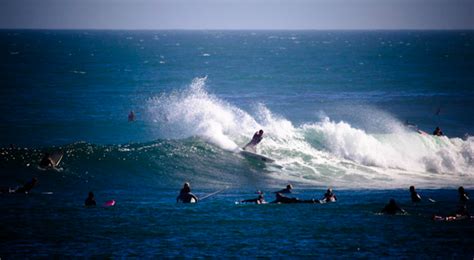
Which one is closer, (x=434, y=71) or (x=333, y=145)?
(x=333, y=145)

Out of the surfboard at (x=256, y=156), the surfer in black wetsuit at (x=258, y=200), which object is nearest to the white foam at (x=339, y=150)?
the surfboard at (x=256, y=156)

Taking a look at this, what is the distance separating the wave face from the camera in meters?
30.4

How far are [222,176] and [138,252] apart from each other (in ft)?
39.9

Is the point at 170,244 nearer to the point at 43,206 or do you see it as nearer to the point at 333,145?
the point at 43,206

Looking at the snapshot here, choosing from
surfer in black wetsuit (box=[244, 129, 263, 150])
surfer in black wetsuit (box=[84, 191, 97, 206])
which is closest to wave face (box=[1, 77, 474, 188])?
surfer in black wetsuit (box=[244, 129, 263, 150])

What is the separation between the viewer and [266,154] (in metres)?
34.9

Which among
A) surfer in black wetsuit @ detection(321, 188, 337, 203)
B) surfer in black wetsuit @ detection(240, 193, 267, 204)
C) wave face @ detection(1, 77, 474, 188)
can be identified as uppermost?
wave face @ detection(1, 77, 474, 188)

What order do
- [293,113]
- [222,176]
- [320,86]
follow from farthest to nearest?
1. [320,86]
2. [293,113]
3. [222,176]

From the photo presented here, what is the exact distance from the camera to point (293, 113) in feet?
189

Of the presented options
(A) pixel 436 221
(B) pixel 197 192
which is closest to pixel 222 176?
(B) pixel 197 192

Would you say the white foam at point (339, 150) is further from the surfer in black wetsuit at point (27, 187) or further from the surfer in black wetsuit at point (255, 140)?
the surfer in black wetsuit at point (27, 187)

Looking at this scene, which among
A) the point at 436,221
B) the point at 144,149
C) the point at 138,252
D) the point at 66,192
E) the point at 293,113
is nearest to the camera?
the point at 138,252

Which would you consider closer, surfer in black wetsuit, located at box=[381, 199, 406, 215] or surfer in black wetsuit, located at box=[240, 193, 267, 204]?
surfer in black wetsuit, located at box=[381, 199, 406, 215]

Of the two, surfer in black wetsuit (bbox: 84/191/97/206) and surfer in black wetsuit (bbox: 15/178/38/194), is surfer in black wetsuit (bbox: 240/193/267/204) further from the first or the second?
surfer in black wetsuit (bbox: 15/178/38/194)
